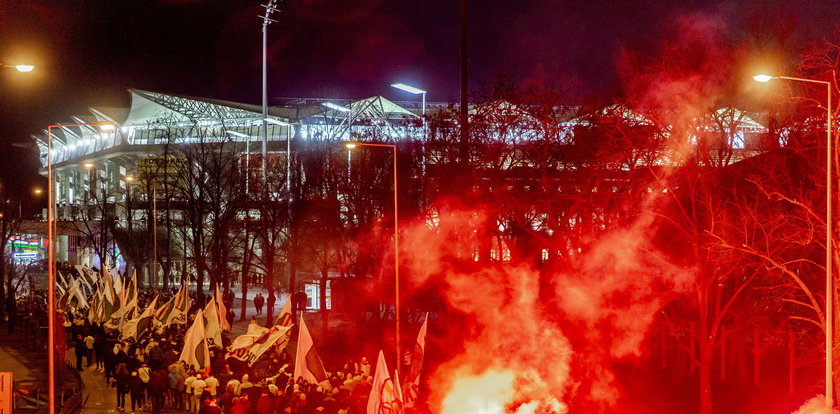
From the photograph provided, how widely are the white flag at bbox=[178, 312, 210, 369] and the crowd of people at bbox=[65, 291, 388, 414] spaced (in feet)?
0.80

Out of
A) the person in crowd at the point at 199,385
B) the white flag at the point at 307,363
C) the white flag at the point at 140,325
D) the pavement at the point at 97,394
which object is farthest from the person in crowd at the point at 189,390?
the white flag at the point at 140,325

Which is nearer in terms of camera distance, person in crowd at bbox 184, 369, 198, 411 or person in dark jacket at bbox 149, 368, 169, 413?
person in dark jacket at bbox 149, 368, 169, 413

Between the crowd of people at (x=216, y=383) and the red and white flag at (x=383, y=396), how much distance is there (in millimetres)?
619

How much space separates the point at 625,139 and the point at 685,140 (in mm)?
1694

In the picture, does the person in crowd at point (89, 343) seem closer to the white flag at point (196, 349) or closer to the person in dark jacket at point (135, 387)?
the white flag at point (196, 349)

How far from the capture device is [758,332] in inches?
958

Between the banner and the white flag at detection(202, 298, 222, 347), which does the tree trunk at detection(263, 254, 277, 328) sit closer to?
the white flag at detection(202, 298, 222, 347)

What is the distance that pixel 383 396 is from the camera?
15125 mm

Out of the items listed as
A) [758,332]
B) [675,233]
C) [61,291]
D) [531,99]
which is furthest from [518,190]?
[61,291]

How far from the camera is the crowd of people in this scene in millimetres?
15564

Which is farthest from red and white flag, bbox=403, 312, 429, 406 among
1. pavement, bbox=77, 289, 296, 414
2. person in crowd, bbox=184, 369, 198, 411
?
pavement, bbox=77, 289, 296, 414

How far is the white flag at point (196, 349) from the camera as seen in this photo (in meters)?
19.3

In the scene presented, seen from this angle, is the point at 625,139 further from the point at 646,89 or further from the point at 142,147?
the point at 142,147

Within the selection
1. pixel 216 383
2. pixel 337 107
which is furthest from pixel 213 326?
pixel 337 107
